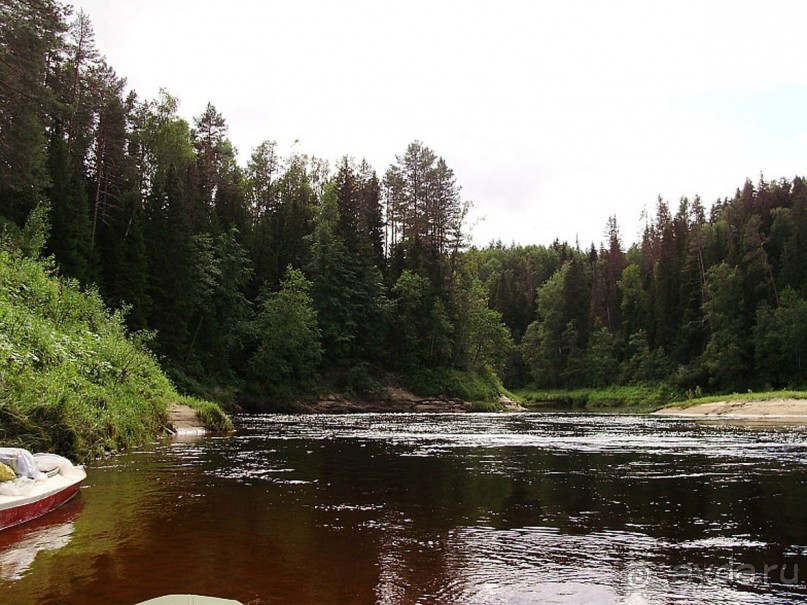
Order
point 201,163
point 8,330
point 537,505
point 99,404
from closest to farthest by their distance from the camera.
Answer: point 537,505 < point 8,330 < point 99,404 < point 201,163

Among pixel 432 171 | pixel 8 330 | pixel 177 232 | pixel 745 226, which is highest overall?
pixel 432 171

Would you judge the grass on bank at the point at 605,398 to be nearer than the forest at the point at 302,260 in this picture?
Result: No

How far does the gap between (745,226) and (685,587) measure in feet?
277

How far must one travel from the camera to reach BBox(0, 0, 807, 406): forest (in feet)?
141

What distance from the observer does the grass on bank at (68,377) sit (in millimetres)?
13586

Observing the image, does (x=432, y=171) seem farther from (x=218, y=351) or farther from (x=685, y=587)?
(x=685, y=587)

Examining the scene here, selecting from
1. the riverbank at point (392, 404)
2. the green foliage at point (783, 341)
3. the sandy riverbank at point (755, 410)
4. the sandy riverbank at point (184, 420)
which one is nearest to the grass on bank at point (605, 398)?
the green foliage at point (783, 341)

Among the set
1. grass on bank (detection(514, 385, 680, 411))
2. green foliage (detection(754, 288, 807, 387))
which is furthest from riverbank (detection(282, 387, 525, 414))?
green foliage (detection(754, 288, 807, 387))

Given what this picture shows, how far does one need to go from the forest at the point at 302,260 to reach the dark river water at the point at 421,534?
2024 centimetres

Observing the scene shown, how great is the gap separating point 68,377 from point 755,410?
45.2 metres

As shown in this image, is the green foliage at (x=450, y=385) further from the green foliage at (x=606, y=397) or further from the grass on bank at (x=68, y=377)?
the grass on bank at (x=68, y=377)

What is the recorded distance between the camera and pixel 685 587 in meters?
6.13

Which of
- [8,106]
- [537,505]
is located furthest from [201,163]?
[537,505]

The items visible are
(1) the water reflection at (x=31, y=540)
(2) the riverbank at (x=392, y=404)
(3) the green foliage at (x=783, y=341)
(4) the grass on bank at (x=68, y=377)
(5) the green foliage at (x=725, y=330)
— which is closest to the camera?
(1) the water reflection at (x=31, y=540)
